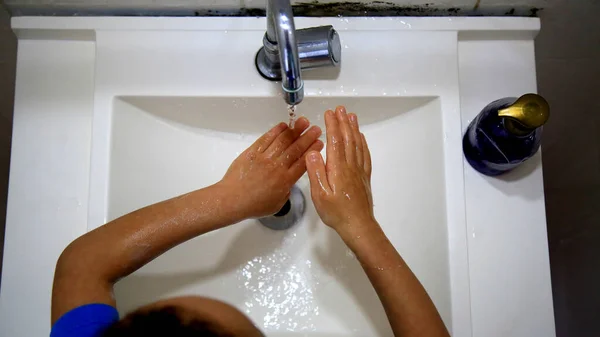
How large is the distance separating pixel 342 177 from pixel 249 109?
0.18m

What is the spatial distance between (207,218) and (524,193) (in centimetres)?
42

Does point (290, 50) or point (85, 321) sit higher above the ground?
point (290, 50)

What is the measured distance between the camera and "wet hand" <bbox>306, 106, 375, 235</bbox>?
58 centimetres

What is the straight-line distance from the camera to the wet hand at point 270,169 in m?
0.61

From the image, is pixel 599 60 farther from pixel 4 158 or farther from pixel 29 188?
pixel 4 158

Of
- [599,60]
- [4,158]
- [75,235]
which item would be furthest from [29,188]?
[599,60]

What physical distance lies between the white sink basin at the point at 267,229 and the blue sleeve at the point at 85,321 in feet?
0.45

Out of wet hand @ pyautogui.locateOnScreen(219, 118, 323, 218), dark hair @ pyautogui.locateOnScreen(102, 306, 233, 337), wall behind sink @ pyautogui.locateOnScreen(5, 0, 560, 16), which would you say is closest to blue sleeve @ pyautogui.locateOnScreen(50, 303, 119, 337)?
dark hair @ pyautogui.locateOnScreen(102, 306, 233, 337)

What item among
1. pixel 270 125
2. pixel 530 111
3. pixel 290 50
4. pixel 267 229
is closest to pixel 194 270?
pixel 267 229

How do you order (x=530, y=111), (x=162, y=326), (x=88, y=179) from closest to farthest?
(x=162, y=326)
(x=530, y=111)
(x=88, y=179)

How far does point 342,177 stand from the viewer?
590mm

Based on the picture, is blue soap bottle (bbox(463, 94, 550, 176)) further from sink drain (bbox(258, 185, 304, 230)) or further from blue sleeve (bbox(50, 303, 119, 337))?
blue sleeve (bbox(50, 303, 119, 337))

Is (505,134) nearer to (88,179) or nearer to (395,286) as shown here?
(395,286)

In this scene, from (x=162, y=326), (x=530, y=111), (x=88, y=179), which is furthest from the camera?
(x=88, y=179)
